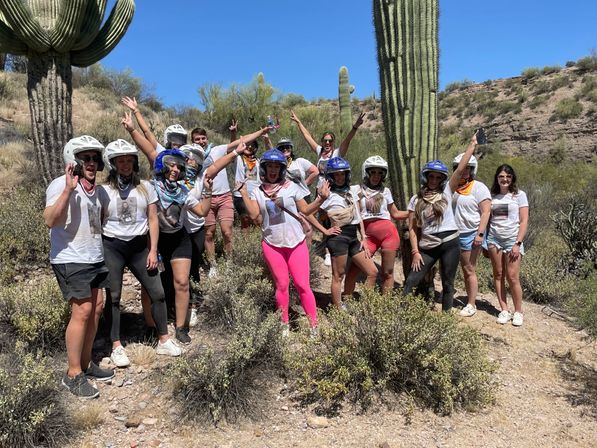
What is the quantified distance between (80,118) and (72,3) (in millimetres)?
9865

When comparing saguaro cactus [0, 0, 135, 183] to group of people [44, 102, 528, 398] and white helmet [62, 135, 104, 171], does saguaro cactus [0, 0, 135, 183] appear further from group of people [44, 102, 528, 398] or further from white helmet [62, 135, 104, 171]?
white helmet [62, 135, 104, 171]

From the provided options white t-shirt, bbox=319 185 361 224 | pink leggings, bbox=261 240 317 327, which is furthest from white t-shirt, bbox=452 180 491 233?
pink leggings, bbox=261 240 317 327

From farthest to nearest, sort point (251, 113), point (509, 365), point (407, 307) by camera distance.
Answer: point (251, 113)
point (509, 365)
point (407, 307)

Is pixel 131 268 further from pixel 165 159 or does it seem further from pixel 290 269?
pixel 290 269

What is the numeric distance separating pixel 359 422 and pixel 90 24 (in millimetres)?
7131

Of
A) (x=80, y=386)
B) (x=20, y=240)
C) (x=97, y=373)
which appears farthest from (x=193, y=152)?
(x=20, y=240)

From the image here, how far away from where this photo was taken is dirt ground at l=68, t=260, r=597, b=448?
3.23 metres

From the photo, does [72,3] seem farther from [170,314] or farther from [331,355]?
[331,355]

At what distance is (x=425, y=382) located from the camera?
3.75 m

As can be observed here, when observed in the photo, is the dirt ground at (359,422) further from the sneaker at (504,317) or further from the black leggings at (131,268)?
the sneaker at (504,317)

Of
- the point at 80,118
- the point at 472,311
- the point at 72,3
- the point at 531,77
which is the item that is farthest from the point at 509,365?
the point at 531,77

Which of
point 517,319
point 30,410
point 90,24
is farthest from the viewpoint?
point 90,24

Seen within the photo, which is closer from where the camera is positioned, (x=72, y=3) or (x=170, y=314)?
(x=170, y=314)

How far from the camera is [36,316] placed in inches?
161
